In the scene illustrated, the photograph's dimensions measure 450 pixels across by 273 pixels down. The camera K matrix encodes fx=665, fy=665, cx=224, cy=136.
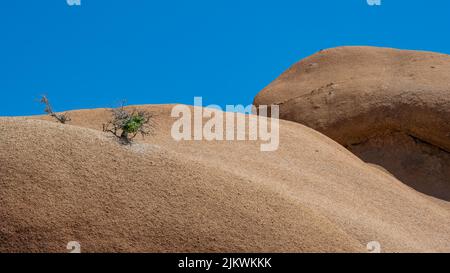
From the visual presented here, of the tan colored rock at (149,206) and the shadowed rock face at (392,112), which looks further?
the shadowed rock face at (392,112)

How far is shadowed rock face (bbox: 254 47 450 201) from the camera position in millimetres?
15781

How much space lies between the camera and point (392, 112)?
16.5 metres

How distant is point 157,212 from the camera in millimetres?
7691

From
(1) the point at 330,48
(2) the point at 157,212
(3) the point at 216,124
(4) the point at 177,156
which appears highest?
(1) the point at 330,48

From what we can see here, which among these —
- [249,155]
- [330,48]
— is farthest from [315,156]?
[330,48]

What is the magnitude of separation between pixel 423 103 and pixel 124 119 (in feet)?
30.9

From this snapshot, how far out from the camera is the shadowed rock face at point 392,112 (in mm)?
15781

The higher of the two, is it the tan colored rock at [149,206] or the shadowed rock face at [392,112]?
the shadowed rock face at [392,112]

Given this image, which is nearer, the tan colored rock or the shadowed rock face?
the tan colored rock

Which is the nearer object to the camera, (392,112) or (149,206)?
(149,206)

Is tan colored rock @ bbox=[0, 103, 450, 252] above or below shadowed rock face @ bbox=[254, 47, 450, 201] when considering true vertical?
below

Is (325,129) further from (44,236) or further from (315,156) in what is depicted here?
(44,236)

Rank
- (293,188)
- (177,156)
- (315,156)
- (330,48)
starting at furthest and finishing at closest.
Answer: (330,48)
(315,156)
(293,188)
(177,156)

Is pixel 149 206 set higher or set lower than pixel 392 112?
lower
